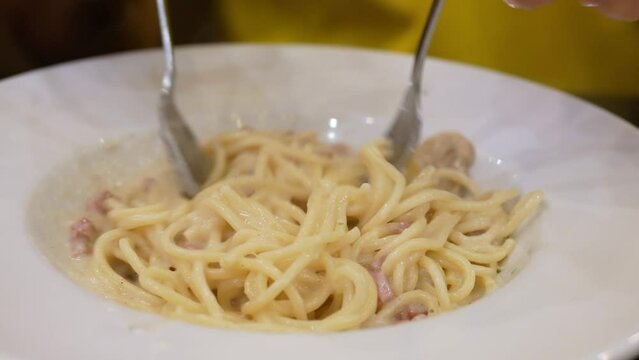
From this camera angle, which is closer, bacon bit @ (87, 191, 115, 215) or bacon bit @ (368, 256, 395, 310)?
bacon bit @ (368, 256, 395, 310)

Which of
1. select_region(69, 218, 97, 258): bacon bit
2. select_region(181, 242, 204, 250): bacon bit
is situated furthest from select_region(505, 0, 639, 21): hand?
select_region(69, 218, 97, 258): bacon bit

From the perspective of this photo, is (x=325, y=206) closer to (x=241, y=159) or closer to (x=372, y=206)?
(x=372, y=206)

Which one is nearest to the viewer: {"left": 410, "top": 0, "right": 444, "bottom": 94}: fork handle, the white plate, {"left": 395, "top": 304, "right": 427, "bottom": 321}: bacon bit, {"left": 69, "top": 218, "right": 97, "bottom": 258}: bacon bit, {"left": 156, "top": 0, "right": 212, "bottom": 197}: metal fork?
the white plate

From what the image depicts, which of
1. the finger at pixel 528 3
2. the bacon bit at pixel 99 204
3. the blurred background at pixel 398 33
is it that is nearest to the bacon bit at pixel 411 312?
the finger at pixel 528 3

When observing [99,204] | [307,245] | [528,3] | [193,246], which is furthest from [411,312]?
[99,204]

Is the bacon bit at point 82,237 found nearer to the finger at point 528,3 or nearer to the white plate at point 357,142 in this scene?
the white plate at point 357,142

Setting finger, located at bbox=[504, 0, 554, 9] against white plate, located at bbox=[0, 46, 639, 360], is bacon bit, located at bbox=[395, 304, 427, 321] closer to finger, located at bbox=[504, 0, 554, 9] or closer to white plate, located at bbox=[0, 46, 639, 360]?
white plate, located at bbox=[0, 46, 639, 360]
